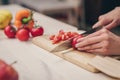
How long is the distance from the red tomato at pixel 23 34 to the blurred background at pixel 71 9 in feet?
4.87

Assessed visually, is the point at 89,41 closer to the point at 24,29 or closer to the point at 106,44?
the point at 106,44

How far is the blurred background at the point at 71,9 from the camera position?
3.04 meters

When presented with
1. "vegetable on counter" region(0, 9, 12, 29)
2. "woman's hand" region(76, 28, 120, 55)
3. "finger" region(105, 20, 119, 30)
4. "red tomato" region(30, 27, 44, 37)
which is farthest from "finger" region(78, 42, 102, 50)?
"vegetable on counter" region(0, 9, 12, 29)

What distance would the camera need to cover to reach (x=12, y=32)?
1553mm

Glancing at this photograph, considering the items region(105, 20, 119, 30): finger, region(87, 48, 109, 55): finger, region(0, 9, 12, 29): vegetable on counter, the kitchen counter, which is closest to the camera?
the kitchen counter

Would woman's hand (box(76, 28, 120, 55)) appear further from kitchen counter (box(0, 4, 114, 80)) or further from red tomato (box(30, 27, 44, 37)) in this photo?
red tomato (box(30, 27, 44, 37))

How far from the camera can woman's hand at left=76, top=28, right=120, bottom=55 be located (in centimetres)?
125

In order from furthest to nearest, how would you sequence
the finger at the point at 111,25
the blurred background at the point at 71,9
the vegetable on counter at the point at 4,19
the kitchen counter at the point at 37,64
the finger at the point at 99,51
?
1. the blurred background at the point at 71,9
2. the vegetable on counter at the point at 4,19
3. the finger at the point at 111,25
4. the finger at the point at 99,51
5. the kitchen counter at the point at 37,64

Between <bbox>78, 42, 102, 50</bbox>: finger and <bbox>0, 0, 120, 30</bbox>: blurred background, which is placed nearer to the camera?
<bbox>78, 42, 102, 50</bbox>: finger

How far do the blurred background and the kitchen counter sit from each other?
158 cm

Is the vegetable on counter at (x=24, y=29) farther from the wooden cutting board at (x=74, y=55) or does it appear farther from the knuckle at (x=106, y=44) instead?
the knuckle at (x=106, y=44)

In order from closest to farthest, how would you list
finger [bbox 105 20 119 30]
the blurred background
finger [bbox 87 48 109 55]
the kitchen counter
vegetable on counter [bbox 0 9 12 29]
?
the kitchen counter < finger [bbox 87 48 109 55] < finger [bbox 105 20 119 30] < vegetable on counter [bbox 0 9 12 29] < the blurred background

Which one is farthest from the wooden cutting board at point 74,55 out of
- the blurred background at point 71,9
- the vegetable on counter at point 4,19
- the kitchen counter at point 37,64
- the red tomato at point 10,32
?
the blurred background at point 71,9

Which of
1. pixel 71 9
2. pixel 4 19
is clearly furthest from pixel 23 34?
pixel 71 9
